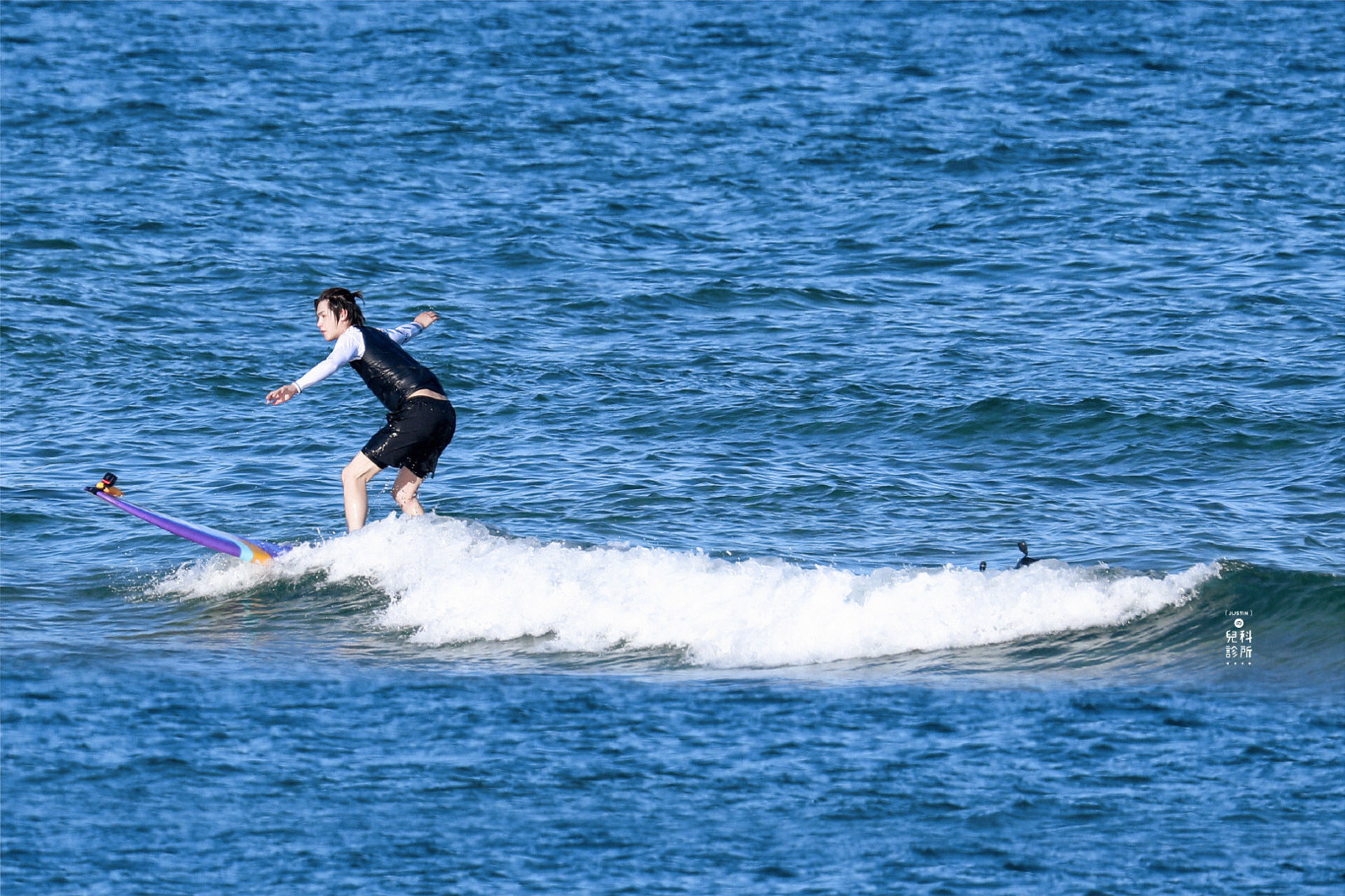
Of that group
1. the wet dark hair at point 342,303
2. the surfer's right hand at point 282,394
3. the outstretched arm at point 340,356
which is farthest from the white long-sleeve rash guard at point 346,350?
the surfer's right hand at point 282,394

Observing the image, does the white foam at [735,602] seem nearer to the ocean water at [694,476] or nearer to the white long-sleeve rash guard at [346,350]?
the ocean water at [694,476]

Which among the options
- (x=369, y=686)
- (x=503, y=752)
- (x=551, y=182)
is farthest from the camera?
(x=551, y=182)

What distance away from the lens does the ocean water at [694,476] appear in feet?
26.3

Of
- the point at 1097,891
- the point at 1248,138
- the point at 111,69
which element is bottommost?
the point at 1097,891

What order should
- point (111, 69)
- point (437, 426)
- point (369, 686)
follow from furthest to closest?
point (111, 69) → point (437, 426) → point (369, 686)

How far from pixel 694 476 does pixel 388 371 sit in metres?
3.96

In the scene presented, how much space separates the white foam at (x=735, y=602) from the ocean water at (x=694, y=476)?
45 mm

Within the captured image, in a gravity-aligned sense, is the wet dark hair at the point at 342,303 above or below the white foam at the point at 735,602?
above

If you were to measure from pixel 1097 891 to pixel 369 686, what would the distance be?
4.65 meters

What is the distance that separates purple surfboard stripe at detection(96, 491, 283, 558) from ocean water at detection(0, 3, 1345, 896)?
8.5 inches

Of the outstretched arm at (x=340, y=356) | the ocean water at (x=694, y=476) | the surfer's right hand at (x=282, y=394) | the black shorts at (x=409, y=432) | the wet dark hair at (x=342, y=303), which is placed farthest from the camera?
the black shorts at (x=409, y=432)

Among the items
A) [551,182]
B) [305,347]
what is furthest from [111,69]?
[305,347]

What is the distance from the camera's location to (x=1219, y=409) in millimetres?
16625

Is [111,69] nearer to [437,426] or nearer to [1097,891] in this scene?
[437,426]
